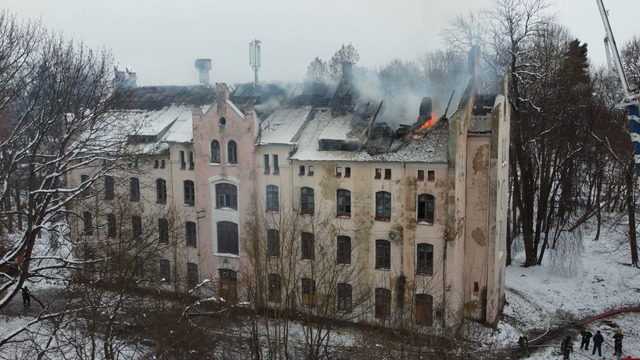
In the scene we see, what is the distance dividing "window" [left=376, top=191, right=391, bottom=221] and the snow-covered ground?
7.98 metres

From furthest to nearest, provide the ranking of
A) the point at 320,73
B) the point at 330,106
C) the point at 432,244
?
1. the point at 320,73
2. the point at 330,106
3. the point at 432,244

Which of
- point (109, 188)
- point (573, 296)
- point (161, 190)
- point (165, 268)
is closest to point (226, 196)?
point (161, 190)

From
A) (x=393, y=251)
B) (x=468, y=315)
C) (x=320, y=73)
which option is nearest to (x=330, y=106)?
(x=393, y=251)

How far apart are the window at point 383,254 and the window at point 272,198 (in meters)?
5.79

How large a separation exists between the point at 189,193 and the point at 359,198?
33.6 ft

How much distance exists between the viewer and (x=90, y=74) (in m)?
19.5

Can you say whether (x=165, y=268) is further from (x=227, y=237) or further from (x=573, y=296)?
(x=573, y=296)

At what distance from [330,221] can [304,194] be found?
1992mm

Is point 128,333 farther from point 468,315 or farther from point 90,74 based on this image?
point 468,315

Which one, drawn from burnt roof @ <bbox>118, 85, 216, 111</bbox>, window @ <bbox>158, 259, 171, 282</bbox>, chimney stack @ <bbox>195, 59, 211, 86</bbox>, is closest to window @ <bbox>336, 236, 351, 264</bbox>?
window @ <bbox>158, 259, 171, 282</bbox>

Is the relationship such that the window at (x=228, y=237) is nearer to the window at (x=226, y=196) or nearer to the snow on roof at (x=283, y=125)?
the window at (x=226, y=196)

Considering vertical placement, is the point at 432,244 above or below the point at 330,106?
below

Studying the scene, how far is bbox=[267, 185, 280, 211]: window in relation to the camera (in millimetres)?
27672

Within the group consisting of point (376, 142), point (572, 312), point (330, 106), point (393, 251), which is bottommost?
point (572, 312)
